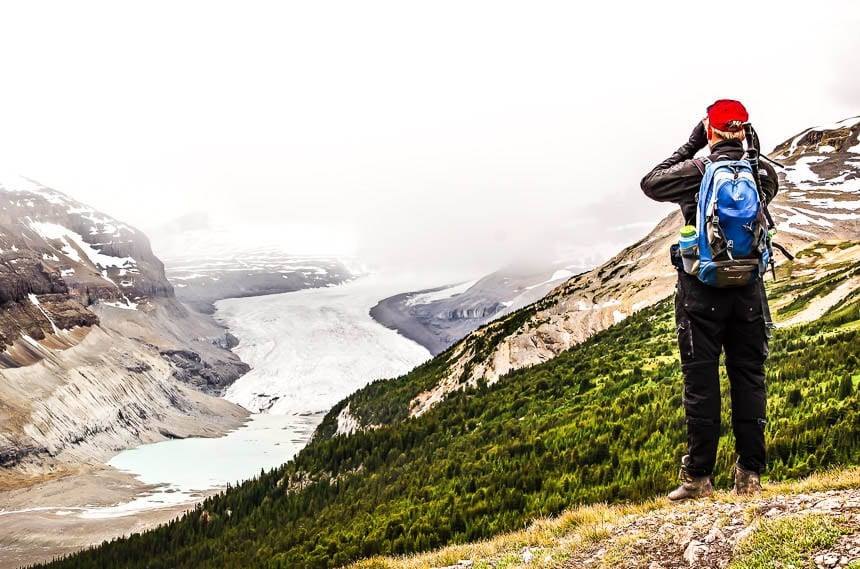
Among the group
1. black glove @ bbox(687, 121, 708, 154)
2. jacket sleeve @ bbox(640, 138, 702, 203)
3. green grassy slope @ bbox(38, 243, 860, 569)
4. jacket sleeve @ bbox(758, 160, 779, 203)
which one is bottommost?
green grassy slope @ bbox(38, 243, 860, 569)

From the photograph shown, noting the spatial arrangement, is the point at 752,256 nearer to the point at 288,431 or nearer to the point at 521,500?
the point at 521,500

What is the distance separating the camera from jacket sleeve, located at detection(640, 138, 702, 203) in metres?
6.76

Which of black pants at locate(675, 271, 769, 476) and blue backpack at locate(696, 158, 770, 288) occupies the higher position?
blue backpack at locate(696, 158, 770, 288)

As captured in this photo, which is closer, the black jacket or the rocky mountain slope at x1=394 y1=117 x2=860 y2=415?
the black jacket

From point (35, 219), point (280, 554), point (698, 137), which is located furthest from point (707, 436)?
point (35, 219)

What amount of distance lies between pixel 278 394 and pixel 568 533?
169 metres

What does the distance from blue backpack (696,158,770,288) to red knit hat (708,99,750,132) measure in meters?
0.71

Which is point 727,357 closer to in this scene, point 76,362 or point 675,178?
point 675,178

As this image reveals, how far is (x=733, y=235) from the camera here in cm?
612

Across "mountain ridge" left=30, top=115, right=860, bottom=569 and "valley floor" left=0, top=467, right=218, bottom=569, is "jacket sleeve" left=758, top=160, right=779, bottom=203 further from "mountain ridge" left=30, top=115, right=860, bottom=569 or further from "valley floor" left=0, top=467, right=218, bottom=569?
"valley floor" left=0, top=467, right=218, bottom=569

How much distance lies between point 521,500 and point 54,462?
112 metres

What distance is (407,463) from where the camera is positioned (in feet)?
78.3

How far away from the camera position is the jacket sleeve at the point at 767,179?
657cm

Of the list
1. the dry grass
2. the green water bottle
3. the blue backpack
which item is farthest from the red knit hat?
the dry grass
